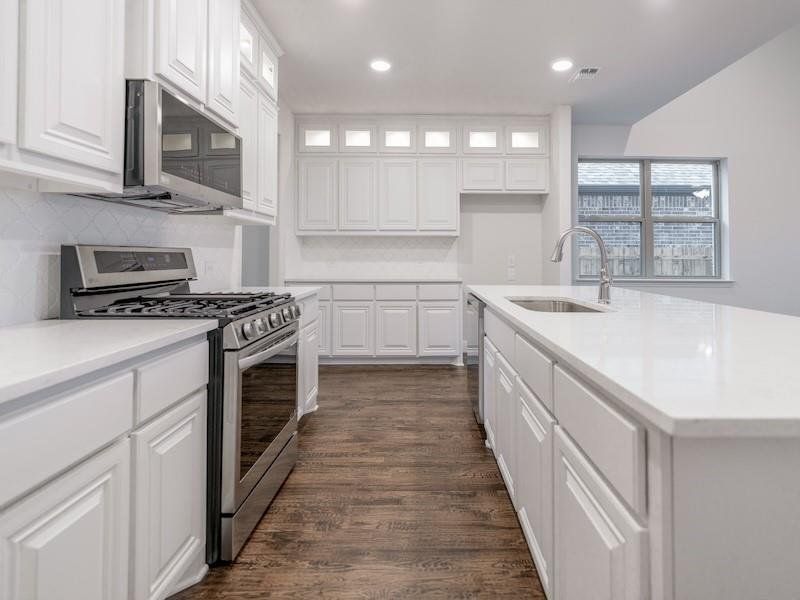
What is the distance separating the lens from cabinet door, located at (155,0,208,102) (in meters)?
1.72

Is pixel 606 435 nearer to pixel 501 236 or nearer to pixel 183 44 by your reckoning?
pixel 183 44

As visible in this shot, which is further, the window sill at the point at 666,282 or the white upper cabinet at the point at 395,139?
the window sill at the point at 666,282

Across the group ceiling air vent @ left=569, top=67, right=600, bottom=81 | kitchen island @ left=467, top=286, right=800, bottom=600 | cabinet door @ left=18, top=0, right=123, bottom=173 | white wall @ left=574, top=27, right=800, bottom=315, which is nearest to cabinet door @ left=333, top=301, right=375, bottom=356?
ceiling air vent @ left=569, top=67, right=600, bottom=81

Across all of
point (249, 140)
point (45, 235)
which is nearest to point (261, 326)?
point (45, 235)

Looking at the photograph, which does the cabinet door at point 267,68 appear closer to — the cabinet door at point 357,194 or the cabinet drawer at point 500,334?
the cabinet door at point 357,194

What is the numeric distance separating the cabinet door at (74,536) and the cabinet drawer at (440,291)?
394 centimetres

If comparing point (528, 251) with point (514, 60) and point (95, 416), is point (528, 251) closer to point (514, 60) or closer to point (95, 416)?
point (514, 60)

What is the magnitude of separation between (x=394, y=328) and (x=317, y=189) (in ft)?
5.68

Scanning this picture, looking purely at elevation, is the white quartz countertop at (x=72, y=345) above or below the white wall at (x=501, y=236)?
below

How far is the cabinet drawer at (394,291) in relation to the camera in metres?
4.95

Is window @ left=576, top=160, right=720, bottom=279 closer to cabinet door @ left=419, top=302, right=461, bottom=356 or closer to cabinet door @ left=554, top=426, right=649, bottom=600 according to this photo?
cabinet door @ left=419, top=302, right=461, bottom=356

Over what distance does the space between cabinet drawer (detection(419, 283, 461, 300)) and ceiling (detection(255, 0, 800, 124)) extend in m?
1.85

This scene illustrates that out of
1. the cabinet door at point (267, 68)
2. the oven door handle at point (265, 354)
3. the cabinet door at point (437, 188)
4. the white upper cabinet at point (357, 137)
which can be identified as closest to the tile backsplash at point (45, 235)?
the oven door handle at point (265, 354)

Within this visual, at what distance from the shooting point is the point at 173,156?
1771mm
